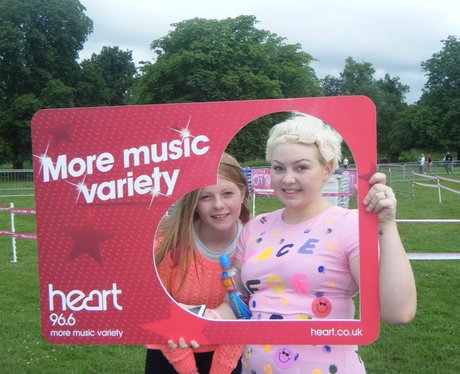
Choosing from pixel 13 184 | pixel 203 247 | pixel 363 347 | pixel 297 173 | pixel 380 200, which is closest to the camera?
pixel 380 200

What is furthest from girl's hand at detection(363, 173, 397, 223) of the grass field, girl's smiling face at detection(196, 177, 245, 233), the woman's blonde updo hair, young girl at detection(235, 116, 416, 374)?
the grass field

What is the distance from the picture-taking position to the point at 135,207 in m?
1.66

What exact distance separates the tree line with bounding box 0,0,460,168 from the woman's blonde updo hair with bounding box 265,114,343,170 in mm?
21168

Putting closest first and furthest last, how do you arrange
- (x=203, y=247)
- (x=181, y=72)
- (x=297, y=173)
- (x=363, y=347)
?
(x=297, y=173), (x=203, y=247), (x=363, y=347), (x=181, y=72)

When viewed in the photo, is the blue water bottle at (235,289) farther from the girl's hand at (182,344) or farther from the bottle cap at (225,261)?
the girl's hand at (182,344)

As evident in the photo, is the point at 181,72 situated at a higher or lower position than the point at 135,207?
higher

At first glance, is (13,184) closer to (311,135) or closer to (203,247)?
(203,247)

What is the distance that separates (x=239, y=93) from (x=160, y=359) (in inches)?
873

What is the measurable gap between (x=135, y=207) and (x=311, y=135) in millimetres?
625

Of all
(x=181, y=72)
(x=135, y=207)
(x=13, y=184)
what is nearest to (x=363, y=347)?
(x=135, y=207)

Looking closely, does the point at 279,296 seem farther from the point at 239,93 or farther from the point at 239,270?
the point at 239,93

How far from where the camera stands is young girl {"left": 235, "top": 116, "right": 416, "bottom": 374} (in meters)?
1.58

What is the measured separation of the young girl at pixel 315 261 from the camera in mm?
1583

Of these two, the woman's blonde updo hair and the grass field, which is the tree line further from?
the woman's blonde updo hair
